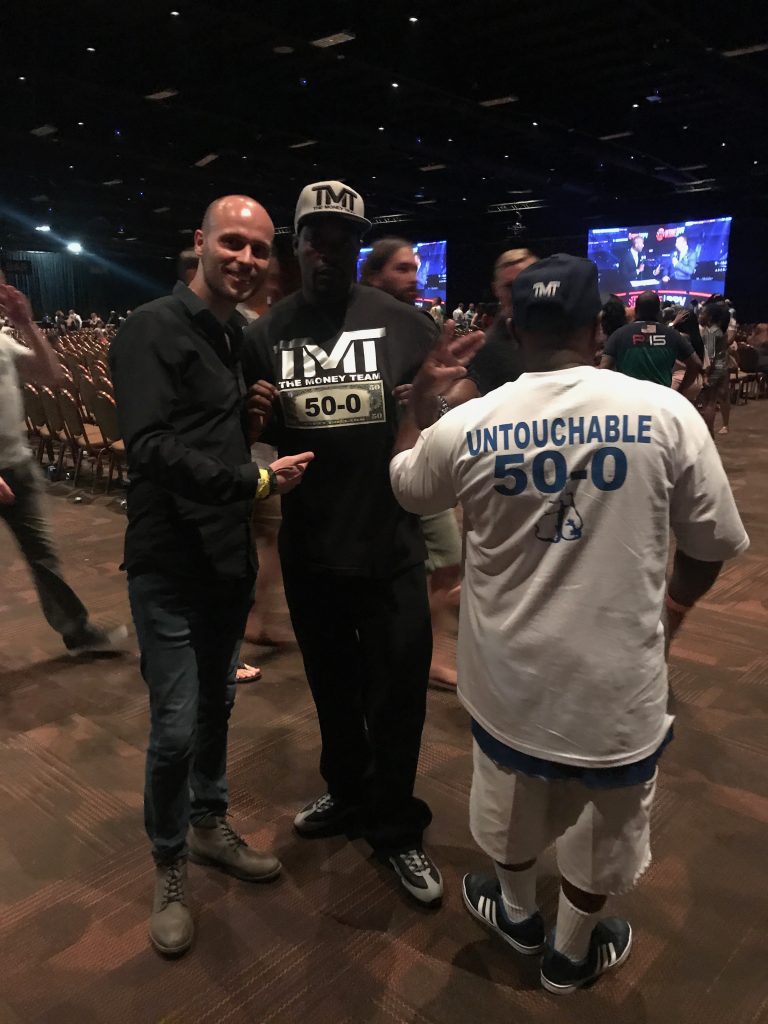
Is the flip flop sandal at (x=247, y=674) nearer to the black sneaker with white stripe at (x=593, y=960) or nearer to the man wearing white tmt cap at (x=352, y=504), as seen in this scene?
the man wearing white tmt cap at (x=352, y=504)

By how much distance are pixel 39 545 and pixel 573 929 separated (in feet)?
8.34

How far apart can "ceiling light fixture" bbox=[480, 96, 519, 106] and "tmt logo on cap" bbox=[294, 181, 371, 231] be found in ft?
37.1

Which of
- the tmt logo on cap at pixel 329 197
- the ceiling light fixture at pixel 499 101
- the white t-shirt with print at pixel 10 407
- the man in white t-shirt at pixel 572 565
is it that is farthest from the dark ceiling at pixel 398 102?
the man in white t-shirt at pixel 572 565

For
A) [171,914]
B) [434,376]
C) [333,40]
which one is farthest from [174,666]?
[333,40]

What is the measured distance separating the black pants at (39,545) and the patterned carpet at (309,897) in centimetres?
32

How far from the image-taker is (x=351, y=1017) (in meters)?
1.58

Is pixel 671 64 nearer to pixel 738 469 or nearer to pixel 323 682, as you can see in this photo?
pixel 738 469

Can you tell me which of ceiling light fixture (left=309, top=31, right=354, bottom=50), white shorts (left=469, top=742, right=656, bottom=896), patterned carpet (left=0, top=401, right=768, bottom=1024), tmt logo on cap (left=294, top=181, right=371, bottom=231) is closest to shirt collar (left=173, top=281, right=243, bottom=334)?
tmt logo on cap (left=294, top=181, right=371, bottom=231)

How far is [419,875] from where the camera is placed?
1876mm

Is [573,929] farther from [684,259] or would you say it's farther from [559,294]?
[684,259]

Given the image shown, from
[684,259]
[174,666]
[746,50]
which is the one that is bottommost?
[174,666]

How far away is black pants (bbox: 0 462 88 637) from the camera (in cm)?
308

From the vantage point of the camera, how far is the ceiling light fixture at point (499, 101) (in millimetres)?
11430

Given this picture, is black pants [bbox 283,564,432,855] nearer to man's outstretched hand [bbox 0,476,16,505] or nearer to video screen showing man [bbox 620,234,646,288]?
man's outstretched hand [bbox 0,476,16,505]
